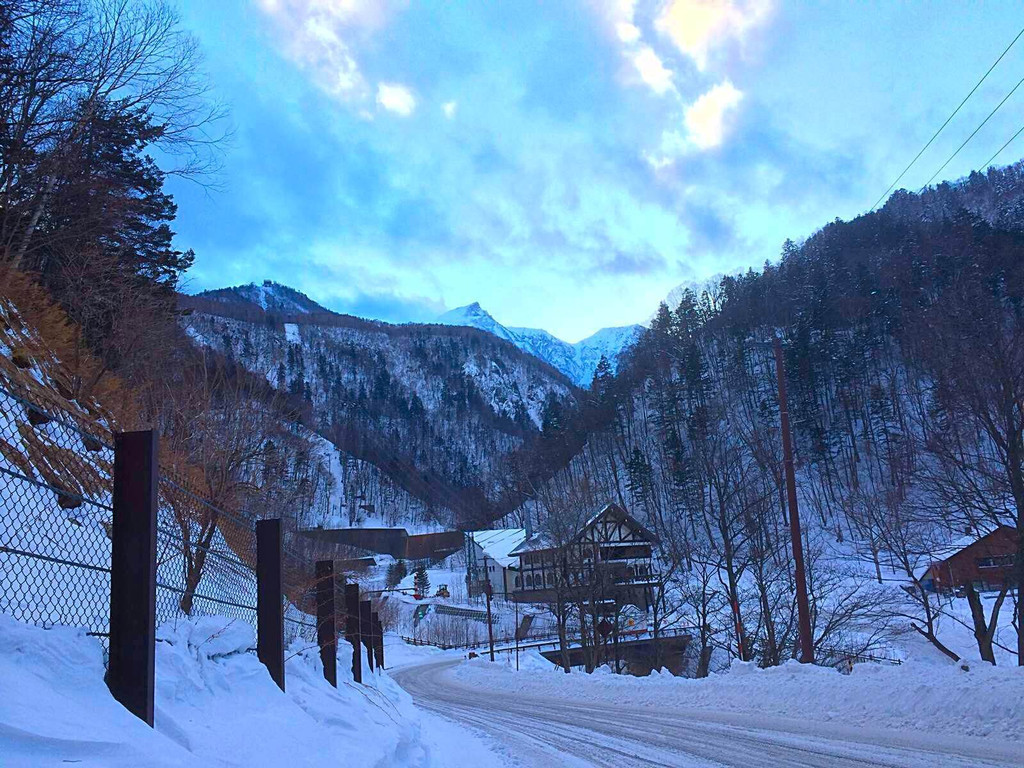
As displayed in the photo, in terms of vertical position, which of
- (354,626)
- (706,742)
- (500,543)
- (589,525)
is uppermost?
(589,525)

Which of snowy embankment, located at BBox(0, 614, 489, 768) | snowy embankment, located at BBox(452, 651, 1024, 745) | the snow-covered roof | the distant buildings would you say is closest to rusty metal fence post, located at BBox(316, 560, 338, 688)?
snowy embankment, located at BBox(0, 614, 489, 768)

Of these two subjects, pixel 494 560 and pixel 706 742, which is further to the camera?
pixel 494 560

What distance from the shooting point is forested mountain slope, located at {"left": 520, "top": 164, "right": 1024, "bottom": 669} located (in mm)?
17703

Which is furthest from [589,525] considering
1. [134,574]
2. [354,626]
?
[134,574]

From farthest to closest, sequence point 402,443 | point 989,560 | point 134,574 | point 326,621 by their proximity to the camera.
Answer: point 402,443 < point 989,560 < point 326,621 < point 134,574

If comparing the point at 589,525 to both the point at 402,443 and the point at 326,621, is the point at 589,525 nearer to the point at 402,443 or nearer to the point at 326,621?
the point at 326,621

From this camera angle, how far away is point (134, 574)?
4.10m

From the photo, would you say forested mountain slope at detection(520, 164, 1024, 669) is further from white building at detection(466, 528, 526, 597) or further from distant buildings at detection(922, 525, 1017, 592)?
white building at detection(466, 528, 526, 597)

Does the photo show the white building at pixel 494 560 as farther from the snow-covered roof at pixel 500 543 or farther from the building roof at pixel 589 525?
the building roof at pixel 589 525

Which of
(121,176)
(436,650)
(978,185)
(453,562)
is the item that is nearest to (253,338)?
(453,562)

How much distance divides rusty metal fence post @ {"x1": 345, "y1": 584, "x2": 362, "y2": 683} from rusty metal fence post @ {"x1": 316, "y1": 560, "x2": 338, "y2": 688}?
1994 millimetres

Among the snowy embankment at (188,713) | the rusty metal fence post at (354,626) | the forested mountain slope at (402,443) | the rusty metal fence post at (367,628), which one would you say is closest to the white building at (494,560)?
the forested mountain slope at (402,443)

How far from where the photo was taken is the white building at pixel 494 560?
67250 mm

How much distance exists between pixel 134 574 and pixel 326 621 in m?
6.29
